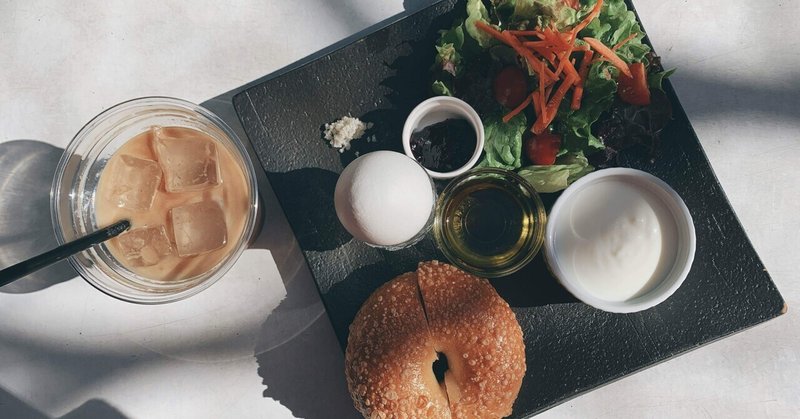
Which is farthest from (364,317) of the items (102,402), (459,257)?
(102,402)

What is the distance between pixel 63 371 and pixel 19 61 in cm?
86

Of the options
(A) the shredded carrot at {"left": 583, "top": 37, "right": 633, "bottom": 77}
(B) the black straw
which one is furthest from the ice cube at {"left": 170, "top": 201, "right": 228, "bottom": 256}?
(A) the shredded carrot at {"left": 583, "top": 37, "right": 633, "bottom": 77}

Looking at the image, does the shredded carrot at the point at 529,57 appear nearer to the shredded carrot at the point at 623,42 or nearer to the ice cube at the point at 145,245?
the shredded carrot at the point at 623,42

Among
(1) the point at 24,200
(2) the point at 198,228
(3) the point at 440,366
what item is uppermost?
(1) the point at 24,200

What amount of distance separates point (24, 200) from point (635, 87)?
5.36 ft

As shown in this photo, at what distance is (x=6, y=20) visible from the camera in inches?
64.9

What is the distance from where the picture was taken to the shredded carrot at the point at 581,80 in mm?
1403

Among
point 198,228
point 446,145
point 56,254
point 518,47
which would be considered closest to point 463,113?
point 446,145

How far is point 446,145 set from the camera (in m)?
1.46

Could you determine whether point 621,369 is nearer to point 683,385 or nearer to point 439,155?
point 683,385

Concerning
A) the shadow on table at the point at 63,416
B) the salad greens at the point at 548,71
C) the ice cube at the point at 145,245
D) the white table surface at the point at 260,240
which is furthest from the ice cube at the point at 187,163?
the shadow on table at the point at 63,416

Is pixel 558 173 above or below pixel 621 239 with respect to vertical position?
above

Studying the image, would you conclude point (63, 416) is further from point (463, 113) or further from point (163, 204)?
point (463, 113)

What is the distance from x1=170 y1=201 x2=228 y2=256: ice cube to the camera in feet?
4.42
